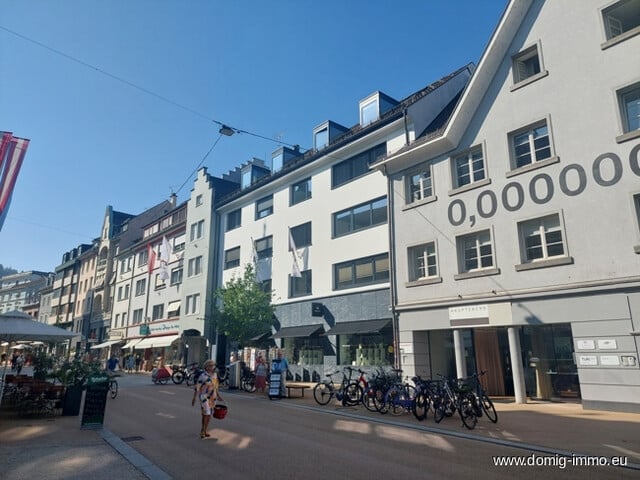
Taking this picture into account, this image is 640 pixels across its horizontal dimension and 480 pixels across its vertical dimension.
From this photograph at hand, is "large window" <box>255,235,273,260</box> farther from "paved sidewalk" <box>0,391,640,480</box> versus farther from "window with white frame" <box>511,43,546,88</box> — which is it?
"window with white frame" <box>511,43,546,88</box>

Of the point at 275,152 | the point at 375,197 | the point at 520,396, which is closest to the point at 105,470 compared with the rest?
the point at 520,396

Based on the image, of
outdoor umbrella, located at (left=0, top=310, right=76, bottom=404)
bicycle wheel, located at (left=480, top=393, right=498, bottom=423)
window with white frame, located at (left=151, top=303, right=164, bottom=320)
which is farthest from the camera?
window with white frame, located at (left=151, top=303, right=164, bottom=320)

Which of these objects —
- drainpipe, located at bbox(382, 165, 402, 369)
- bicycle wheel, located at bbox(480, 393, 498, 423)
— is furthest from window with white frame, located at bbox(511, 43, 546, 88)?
bicycle wheel, located at bbox(480, 393, 498, 423)

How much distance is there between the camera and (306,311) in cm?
2564

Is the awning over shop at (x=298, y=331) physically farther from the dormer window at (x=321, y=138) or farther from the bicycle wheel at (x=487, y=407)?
the bicycle wheel at (x=487, y=407)

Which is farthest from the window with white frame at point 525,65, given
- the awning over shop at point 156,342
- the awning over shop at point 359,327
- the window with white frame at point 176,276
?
the window with white frame at point 176,276

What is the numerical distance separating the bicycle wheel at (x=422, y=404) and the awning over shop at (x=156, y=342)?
94.0 ft

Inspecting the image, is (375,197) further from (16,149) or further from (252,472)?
(252,472)

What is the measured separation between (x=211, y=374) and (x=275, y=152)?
2426 centimetres

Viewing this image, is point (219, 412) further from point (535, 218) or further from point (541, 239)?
point (535, 218)

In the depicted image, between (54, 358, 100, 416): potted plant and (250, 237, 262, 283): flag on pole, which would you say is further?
(250, 237, 262, 283): flag on pole

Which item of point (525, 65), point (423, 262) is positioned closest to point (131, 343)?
point (423, 262)

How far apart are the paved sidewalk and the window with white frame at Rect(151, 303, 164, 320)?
29620 millimetres

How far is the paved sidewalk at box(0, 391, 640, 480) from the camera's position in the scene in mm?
6688
